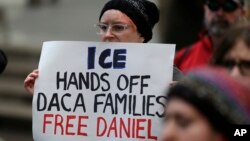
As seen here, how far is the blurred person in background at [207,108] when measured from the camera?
13.0 feet

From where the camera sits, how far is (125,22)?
22.2ft

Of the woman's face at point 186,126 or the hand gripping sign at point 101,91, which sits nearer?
the woman's face at point 186,126

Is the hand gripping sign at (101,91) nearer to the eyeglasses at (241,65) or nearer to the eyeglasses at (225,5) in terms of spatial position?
the eyeglasses at (241,65)

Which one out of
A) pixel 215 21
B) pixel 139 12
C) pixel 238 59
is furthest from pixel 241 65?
pixel 215 21

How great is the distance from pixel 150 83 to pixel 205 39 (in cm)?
260

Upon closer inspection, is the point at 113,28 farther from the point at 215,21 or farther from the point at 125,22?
the point at 215,21

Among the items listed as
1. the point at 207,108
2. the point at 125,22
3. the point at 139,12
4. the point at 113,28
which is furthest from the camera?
the point at 139,12

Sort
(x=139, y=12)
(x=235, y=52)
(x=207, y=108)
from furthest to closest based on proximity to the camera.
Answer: (x=139, y=12) < (x=235, y=52) < (x=207, y=108)

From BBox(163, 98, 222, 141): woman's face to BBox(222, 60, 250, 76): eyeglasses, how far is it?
109 cm

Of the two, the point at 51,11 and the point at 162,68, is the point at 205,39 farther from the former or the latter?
the point at 51,11

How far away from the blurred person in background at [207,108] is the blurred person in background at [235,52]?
1.00 m

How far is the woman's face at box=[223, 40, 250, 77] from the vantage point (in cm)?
513

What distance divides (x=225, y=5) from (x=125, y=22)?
6.84 ft

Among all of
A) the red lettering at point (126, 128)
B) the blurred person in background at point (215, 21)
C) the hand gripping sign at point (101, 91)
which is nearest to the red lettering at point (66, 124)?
the hand gripping sign at point (101, 91)
